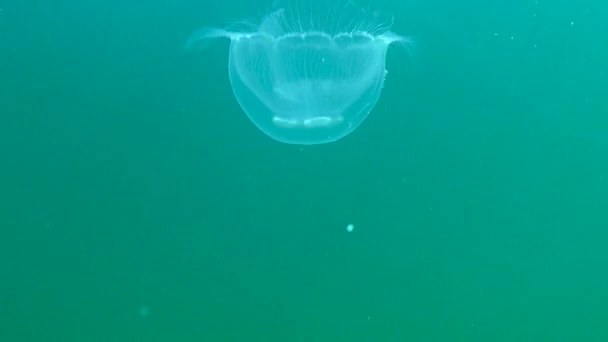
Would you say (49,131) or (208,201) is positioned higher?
(49,131)

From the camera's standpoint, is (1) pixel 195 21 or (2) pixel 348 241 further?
(2) pixel 348 241

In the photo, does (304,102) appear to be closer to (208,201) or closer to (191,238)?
(208,201)

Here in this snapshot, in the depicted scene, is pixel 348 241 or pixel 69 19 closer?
pixel 69 19

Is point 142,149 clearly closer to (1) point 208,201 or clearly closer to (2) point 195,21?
(1) point 208,201

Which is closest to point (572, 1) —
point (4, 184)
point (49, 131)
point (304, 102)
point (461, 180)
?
point (461, 180)

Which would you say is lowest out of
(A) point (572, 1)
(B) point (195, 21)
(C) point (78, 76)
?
(C) point (78, 76)

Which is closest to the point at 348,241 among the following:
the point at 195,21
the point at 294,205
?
the point at 294,205
